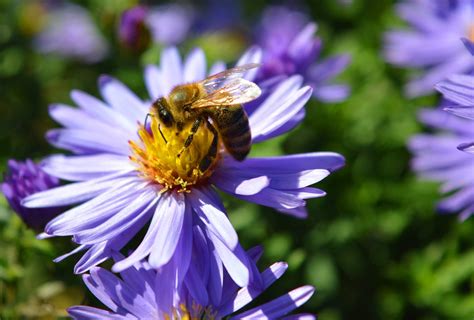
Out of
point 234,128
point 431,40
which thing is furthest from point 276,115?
point 431,40

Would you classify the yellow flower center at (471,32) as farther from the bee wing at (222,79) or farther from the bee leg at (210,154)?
the bee leg at (210,154)

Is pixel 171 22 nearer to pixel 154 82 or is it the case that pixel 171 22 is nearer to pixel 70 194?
pixel 154 82

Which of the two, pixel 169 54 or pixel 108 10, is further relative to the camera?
pixel 108 10

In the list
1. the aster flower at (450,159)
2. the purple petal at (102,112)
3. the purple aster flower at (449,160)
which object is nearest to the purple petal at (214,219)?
the purple petal at (102,112)

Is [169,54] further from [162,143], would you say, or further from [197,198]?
[197,198]

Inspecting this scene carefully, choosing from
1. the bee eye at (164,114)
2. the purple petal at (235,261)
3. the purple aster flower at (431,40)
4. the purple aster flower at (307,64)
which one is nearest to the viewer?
the purple petal at (235,261)

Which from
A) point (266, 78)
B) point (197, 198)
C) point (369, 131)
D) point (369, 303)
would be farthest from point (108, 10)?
point (369, 303)

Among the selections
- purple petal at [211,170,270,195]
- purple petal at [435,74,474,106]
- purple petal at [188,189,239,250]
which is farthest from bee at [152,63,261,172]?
purple petal at [435,74,474,106]
